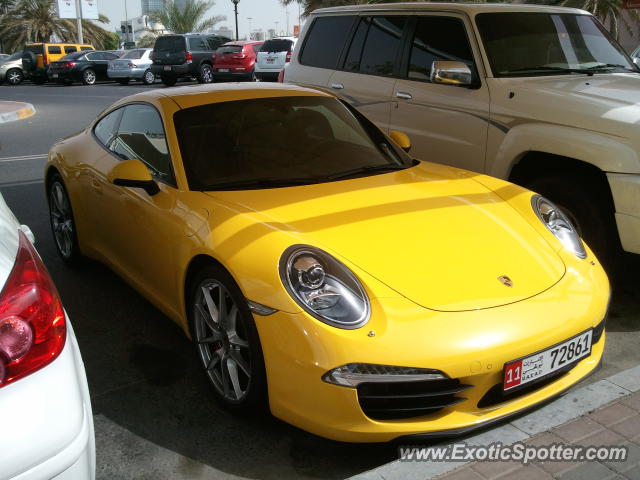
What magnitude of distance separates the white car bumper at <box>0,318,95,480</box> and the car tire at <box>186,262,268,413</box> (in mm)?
983

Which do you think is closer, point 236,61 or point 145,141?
point 145,141

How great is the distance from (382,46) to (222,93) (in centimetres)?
230

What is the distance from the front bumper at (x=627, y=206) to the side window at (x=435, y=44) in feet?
5.42

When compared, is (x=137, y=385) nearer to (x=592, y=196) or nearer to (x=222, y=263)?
(x=222, y=263)

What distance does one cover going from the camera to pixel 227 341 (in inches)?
121

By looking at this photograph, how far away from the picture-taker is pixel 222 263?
2965 millimetres

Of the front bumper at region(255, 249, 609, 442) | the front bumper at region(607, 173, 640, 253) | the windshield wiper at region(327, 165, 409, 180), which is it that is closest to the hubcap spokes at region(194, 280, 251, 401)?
the front bumper at region(255, 249, 609, 442)

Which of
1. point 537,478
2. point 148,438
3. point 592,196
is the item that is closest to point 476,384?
point 537,478

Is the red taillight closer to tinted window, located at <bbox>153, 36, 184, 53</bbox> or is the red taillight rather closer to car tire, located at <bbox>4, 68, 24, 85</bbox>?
tinted window, located at <bbox>153, 36, 184, 53</bbox>

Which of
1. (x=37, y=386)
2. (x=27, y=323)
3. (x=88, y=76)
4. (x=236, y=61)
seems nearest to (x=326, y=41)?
(x=27, y=323)

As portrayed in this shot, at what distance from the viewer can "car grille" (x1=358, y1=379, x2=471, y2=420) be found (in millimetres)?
2561

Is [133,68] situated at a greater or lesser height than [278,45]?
lesser

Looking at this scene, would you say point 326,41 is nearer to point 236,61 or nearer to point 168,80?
point 236,61

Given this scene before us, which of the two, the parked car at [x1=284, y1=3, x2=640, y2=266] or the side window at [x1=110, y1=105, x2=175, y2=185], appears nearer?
the side window at [x1=110, y1=105, x2=175, y2=185]
